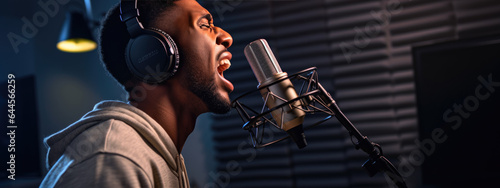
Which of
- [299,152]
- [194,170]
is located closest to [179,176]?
[299,152]

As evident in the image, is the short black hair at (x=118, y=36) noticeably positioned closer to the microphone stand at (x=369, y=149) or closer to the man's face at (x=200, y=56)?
the man's face at (x=200, y=56)

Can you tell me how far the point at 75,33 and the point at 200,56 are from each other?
2.57 meters

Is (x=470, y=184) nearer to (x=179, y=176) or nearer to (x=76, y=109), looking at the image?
(x=179, y=176)

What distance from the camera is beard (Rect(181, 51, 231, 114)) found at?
94 centimetres

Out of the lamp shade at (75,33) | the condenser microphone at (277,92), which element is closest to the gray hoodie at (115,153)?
the condenser microphone at (277,92)

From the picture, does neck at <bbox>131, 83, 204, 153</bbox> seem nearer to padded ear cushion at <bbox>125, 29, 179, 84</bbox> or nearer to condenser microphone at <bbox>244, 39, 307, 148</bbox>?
padded ear cushion at <bbox>125, 29, 179, 84</bbox>

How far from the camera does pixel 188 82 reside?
95 cm

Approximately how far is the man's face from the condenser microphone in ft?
0.62

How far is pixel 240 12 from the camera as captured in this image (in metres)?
2.83

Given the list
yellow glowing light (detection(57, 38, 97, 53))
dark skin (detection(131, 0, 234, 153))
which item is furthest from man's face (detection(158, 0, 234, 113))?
yellow glowing light (detection(57, 38, 97, 53))

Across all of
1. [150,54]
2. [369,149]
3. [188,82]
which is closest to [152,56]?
[150,54]

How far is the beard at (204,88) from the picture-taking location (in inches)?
36.9

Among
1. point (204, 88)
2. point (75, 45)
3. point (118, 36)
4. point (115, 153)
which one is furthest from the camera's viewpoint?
point (75, 45)

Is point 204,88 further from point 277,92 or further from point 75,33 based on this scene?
point 75,33
